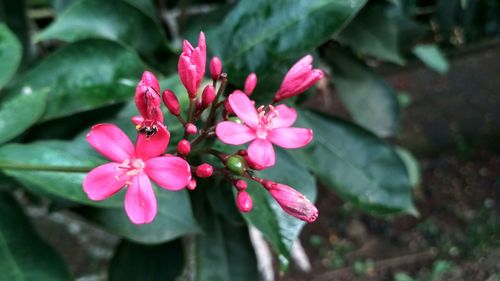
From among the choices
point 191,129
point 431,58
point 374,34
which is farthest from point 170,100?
point 431,58

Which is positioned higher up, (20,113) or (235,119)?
(235,119)

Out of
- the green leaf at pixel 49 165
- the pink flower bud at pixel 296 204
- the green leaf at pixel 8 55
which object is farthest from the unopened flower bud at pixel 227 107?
the green leaf at pixel 8 55

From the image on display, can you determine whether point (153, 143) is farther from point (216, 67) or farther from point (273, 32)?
point (273, 32)

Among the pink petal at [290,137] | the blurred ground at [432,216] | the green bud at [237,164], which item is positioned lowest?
the blurred ground at [432,216]

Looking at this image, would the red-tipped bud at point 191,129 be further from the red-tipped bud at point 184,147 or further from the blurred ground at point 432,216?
the blurred ground at point 432,216

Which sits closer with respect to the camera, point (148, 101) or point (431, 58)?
point (148, 101)

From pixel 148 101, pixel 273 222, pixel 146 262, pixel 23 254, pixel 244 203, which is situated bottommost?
pixel 146 262

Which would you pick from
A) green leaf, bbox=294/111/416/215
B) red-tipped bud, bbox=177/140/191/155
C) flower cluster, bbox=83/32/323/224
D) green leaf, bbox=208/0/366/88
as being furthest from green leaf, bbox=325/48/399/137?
red-tipped bud, bbox=177/140/191/155
